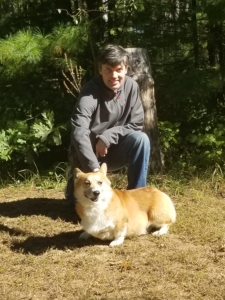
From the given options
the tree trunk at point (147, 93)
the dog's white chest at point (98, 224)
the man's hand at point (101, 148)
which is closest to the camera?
the dog's white chest at point (98, 224)

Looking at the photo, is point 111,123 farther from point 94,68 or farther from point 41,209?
point 94,68

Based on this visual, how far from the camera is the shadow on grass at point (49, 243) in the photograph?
4.10 metres

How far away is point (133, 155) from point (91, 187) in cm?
90

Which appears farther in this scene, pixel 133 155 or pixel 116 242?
pixel 133 155

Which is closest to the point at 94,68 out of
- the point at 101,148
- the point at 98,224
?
the point at 101,148

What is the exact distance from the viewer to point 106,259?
12.6ft

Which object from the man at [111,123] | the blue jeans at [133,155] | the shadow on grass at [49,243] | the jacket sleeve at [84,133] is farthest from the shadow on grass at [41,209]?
the jacket sleeve at [84,133]

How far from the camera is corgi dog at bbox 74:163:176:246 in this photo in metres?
4.00

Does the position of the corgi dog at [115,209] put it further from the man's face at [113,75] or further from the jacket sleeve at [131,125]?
the man's face at [113,75]

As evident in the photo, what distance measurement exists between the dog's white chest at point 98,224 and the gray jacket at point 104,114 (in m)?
0.51

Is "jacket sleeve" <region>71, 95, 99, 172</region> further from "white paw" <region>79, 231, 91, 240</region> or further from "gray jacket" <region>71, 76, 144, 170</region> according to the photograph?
"white paw" <region>79, 231, 91, 240</region>

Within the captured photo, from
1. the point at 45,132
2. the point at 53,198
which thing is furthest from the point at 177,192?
the point at 45,132

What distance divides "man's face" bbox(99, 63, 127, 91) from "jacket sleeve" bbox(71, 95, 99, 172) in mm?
212

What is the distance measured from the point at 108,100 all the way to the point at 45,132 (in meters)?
1.86
